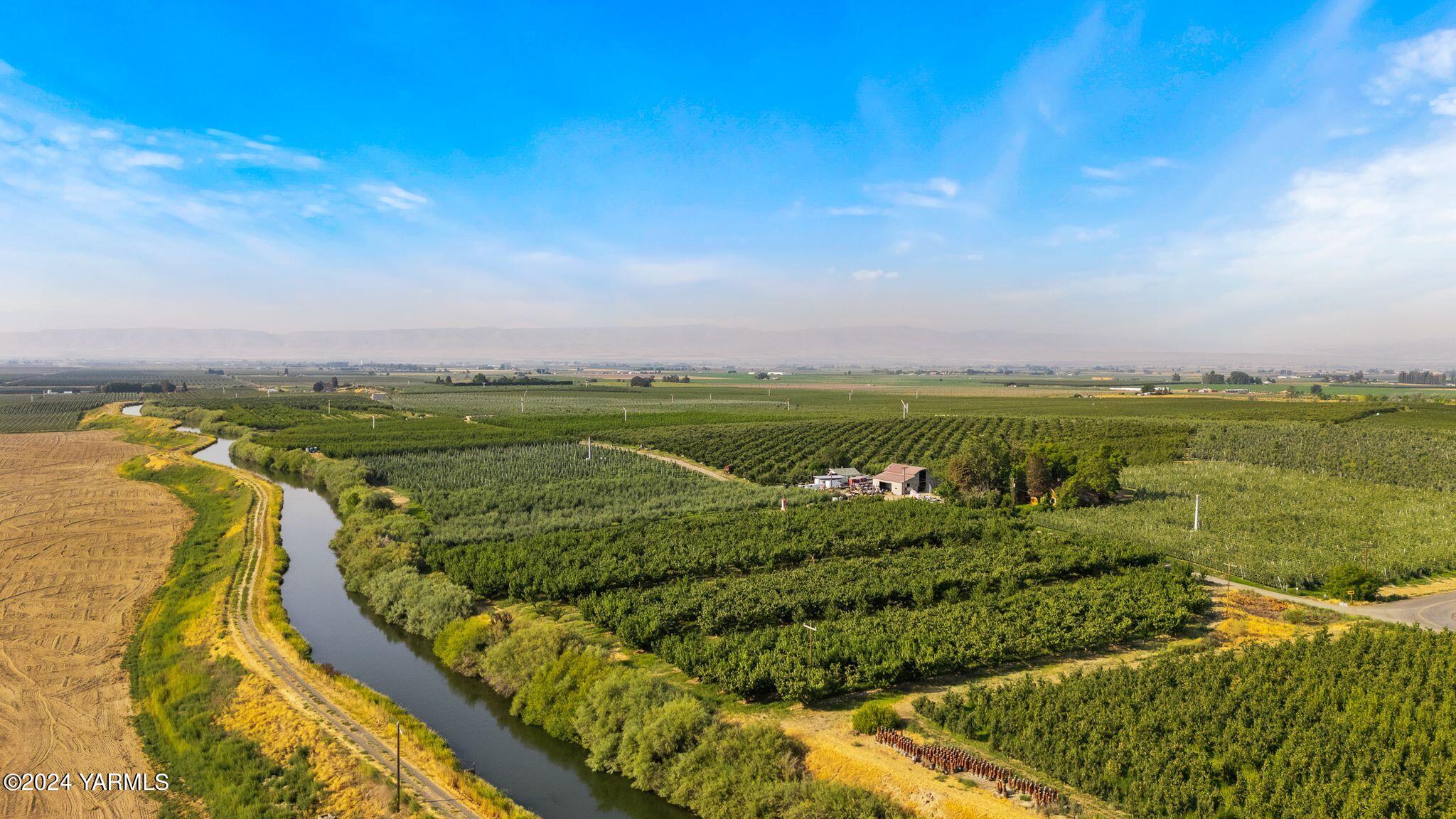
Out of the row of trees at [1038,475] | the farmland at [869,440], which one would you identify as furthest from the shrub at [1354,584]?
the farmland at [869,440]

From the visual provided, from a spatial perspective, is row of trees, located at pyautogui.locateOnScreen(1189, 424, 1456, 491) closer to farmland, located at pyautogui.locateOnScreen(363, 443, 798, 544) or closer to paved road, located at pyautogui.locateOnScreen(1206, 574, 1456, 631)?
paved road, located at pyautogui.locateOnScreen(1206, 574, 1456, 631)

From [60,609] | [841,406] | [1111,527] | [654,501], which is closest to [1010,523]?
[1111,527]

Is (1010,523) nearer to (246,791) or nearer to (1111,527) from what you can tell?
(1111,527)

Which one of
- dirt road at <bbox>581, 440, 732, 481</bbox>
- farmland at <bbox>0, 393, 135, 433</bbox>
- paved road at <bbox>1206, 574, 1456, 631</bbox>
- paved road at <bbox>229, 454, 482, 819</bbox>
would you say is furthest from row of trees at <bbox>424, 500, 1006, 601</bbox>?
farmland at <bbox>0, 393, 135, 433</bbox>

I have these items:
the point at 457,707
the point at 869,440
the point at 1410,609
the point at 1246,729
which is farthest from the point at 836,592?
the point at 869,440

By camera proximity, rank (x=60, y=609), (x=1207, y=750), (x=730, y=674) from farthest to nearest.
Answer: (x=60, y=609)
(x=730, y=674)
(x=1207, y=750)

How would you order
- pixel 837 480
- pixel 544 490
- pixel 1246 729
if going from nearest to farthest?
1. pixel 1246 729
2. pixel 544 490
3. pixel 837 480

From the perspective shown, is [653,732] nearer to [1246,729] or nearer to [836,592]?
[836,592]

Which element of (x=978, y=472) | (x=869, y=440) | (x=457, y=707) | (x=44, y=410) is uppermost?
(x=978, y=472)
